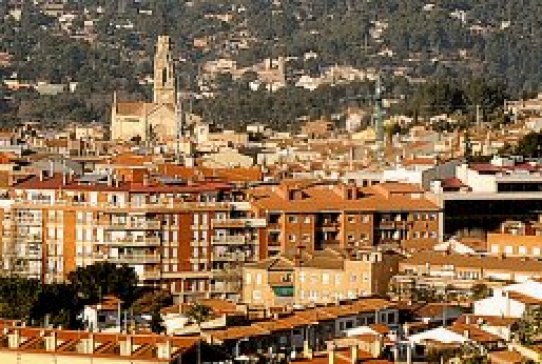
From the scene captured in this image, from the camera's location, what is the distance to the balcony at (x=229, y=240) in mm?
50344

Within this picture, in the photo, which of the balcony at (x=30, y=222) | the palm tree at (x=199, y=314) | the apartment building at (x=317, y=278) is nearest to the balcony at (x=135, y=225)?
the balcony at (x=30, y=222)

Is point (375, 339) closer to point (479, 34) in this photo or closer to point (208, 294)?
point (208, 294)

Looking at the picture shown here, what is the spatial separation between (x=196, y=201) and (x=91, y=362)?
67.9 ft

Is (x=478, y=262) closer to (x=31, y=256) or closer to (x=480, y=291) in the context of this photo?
(x=480, y=291)

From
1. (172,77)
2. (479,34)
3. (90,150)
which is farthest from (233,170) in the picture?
(479,34)

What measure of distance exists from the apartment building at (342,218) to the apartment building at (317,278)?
3890 millimetres

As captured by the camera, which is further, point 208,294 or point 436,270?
point 208,294

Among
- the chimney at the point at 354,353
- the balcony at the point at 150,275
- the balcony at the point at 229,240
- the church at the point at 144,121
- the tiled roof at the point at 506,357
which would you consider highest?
the church at the point at 144,121

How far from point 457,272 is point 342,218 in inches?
284

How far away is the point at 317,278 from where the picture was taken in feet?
150

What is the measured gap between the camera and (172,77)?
118 m

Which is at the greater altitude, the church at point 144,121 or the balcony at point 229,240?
the church at point 144,121

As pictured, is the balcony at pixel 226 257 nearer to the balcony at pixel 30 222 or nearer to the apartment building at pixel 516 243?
the balcony at pixel 30 222

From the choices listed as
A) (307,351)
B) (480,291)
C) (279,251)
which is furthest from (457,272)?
→ (307,351)
